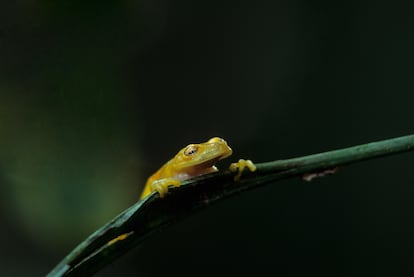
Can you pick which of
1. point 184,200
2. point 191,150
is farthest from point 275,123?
point 184,200

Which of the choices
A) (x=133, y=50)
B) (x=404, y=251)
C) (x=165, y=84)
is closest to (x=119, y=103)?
(x=133, y=50)

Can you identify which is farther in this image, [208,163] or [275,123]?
[275,123]

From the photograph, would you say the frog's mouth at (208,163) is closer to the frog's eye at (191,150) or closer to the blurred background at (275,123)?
the frog's eye at (191,150)

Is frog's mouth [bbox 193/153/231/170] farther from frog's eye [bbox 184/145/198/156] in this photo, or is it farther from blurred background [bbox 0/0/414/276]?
blurred background [bbox 0/0/414/276]

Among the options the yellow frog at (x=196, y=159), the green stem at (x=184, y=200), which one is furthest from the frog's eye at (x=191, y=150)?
the green stem at (x=184, y=200)

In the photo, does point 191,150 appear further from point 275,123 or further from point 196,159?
point 275,123

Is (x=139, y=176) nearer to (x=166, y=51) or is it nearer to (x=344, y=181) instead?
(x=166, y=51)
